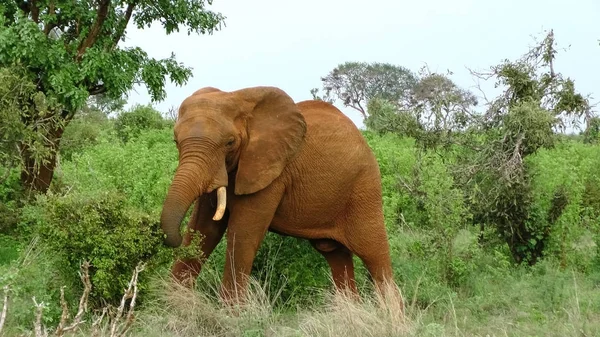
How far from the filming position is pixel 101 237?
23.8 ft

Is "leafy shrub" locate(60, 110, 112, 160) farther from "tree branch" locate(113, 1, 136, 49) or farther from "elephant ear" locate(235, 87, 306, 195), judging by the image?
"elephant ear" locate(235, 87, 306, 195)

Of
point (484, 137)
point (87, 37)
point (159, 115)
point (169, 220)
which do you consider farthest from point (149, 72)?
point (159, 115)

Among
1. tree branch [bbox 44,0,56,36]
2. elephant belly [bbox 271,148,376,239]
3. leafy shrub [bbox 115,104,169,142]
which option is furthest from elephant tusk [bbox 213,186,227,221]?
leafy shrub [bbox 115,104,169,142]

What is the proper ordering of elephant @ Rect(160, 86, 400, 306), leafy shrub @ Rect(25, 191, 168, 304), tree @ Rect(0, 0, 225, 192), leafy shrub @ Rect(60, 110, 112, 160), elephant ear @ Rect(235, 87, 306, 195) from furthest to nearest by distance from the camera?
1. leafy shrub @ Rect(60, 110, 112, 160)
2. tree @ Rect(0, 0, 225, 192)
3. elephant ear @ Rect(235, 87, 306, 195)
4. elephant @ Rect(160, 86, 400, 306)
5. leafy shrub @ Rect(25, 191, 168, 304)

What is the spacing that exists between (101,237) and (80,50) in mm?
8105

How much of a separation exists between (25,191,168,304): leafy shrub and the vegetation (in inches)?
0.5

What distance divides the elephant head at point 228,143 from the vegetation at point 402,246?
0.41m

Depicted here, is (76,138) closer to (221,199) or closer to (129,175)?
(129,175)

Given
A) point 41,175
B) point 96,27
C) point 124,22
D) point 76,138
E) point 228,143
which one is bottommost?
point 228,143

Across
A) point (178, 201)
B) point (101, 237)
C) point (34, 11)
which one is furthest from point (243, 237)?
point (34, 11)

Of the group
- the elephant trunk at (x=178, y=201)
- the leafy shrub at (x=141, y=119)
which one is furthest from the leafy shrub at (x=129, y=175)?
the leafy shrub at (x=141, y=119)

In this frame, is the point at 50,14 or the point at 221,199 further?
the point at 50,14

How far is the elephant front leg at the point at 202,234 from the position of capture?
27.7 ft

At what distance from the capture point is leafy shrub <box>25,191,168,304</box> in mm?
7250
